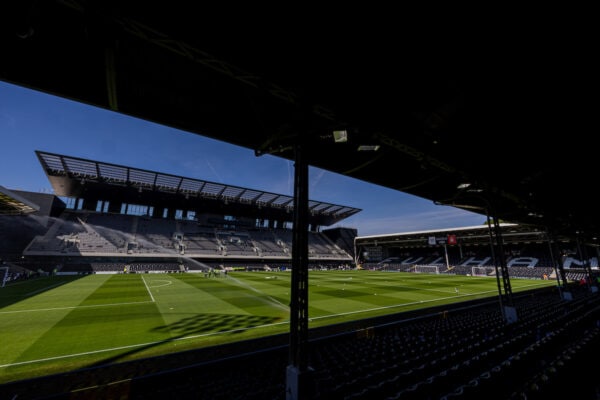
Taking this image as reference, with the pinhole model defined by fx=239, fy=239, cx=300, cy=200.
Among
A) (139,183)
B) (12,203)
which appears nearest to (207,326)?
(12,203)

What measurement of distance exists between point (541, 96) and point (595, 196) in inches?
403

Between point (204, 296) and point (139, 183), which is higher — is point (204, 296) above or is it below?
below

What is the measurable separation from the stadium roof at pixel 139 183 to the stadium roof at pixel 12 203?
8401 mm

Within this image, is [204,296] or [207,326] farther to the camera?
[204,296]

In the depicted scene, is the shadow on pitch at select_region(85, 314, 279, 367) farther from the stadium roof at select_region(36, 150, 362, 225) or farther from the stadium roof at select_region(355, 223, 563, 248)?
the stadium roof at select_region(355, 223, 563, 248)

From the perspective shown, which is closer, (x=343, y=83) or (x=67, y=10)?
(x=67, y=10)

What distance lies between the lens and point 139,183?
128 feet

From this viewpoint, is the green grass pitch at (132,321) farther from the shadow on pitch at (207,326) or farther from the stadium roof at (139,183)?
the stadium roof at (139,183)

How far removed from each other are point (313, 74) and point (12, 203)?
1190 inches

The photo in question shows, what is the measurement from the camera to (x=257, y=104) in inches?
175

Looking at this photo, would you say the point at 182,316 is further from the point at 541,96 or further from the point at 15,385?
the point at 541,96

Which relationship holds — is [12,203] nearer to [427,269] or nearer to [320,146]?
[320,146]

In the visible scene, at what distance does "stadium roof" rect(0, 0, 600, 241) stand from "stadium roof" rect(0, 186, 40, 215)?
22.4 metres

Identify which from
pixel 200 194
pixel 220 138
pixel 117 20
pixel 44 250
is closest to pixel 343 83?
pixel 220 138
